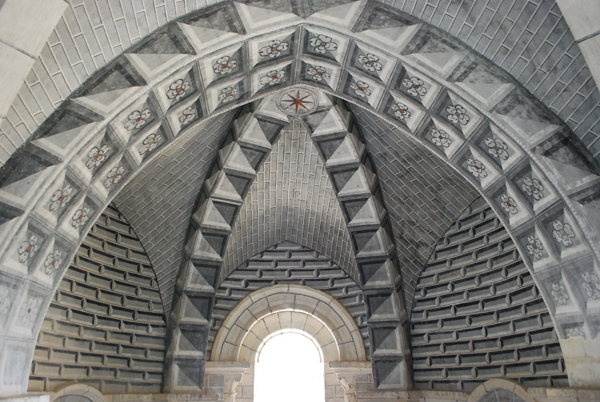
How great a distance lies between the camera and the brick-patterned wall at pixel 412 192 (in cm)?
990

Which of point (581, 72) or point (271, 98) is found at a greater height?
point (271, 98)

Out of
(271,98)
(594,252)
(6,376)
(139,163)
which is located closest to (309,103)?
(271,98)

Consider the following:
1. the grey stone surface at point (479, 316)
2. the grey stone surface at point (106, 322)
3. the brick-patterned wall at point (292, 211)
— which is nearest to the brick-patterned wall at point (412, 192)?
the grey stone surface at point (479, 316)

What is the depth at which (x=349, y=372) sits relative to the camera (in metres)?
11.5

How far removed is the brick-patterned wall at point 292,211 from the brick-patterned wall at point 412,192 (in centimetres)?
111

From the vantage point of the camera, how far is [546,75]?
559 centimetres

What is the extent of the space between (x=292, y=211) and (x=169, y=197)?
109 inches

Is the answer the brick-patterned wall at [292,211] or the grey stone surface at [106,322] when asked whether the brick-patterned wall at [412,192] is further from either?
the grey stone surface at [106,322]

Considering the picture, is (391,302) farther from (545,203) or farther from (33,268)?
(33,268)

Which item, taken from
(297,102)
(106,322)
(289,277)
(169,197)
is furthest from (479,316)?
(106,322)

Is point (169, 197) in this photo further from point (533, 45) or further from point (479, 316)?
point (533, 45)

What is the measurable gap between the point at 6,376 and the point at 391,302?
7252 mm

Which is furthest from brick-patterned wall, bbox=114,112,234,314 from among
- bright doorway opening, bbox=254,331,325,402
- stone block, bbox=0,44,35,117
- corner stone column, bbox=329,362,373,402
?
A: stone block, bbox=0,44,35,117

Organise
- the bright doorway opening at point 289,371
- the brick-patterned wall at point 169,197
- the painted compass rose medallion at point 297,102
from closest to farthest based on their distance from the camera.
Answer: the painted compass rose medallion at point 297,102, the brick-patterned wall at point 169,197, the bright doorway opening at point 289,371
